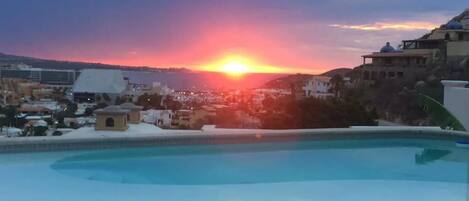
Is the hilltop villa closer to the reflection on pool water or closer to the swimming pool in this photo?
the reflection on pool water

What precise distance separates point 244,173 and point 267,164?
1.74 ft

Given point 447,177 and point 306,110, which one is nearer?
point 447,177

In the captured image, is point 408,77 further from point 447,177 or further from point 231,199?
point 231,199

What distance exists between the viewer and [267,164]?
21.2 feet

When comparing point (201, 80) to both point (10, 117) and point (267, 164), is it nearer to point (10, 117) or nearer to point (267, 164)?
point (10, 117)

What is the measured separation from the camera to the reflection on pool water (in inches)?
232

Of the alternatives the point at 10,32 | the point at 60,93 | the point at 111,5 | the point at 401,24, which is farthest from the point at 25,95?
the point at 401,24

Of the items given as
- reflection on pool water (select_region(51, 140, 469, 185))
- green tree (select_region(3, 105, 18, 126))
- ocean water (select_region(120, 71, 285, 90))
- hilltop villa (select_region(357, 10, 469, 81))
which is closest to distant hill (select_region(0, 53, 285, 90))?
ocean water (select_region(120, 71, 285, 90))

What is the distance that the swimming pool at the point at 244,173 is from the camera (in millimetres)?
5180

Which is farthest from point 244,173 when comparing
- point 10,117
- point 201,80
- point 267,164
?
point 201,80

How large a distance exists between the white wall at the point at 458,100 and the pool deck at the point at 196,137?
133 centimetres

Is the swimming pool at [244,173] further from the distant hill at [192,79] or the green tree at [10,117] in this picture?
the distant hill at [192,79]

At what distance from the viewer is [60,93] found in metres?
69.3

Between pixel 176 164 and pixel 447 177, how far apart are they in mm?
3334
